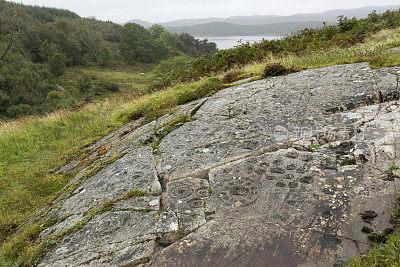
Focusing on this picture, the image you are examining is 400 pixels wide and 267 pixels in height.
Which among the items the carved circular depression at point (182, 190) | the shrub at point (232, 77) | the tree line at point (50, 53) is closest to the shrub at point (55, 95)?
the tree line at point (50, 53)

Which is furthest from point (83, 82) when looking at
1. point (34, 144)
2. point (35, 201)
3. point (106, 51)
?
point (35, 201)

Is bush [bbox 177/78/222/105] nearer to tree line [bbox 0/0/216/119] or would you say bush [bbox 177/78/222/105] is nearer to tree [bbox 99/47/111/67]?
tree line [bbox 0/0/216/119]

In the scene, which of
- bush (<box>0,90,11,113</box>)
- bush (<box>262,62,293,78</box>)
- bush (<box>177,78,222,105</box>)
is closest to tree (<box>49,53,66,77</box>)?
bush (<box>0,90,11,113</box>)

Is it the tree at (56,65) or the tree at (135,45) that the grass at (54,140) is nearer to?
the tree at (56,65)

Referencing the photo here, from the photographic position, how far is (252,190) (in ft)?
10.6

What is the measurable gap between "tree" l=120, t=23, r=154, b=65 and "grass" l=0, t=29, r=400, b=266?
78.3m

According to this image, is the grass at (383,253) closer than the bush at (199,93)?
Yes

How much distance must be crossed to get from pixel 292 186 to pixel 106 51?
8770cm

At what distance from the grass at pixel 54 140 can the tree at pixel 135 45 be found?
78320 mm

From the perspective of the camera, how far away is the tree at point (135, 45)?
274 feet

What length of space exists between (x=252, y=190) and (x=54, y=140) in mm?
8860

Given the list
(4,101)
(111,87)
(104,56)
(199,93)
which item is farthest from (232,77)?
(104,56)

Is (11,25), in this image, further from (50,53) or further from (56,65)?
(50,53)

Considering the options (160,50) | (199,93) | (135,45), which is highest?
(135,45)
